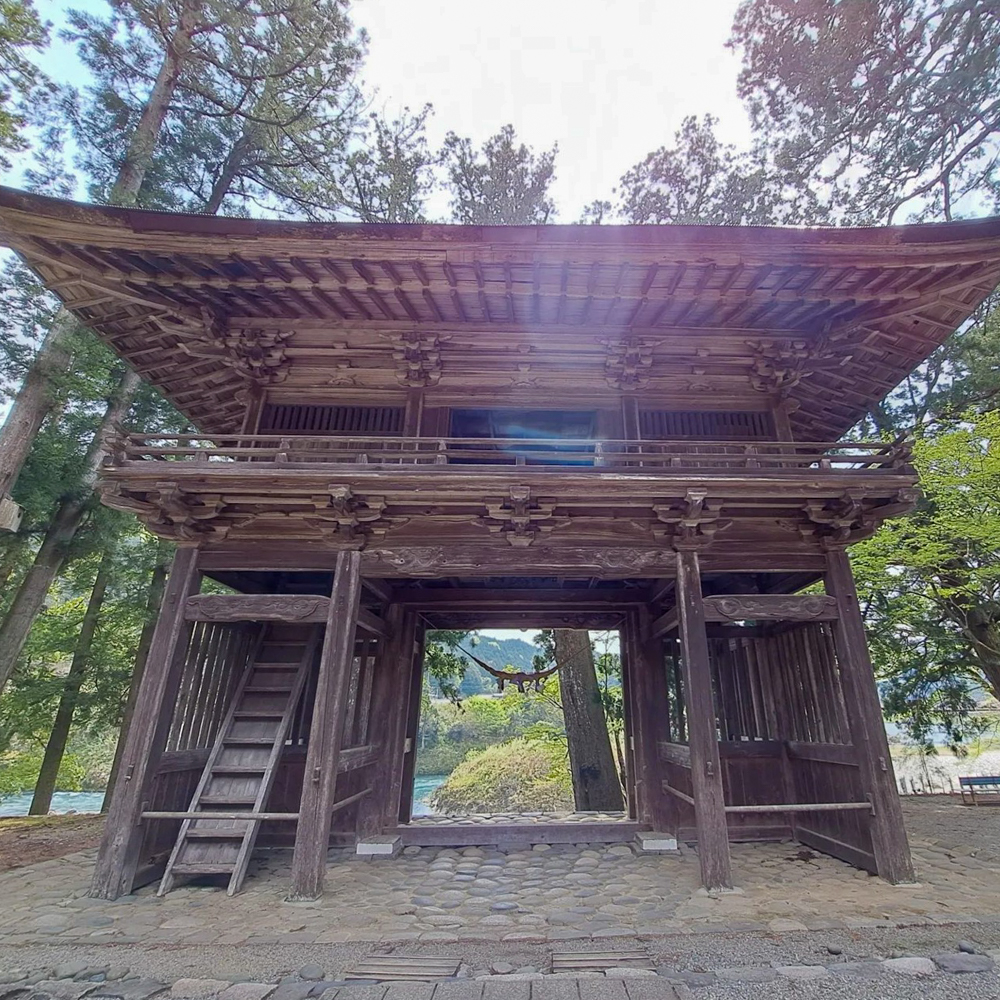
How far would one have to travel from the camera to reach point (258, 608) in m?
5.47

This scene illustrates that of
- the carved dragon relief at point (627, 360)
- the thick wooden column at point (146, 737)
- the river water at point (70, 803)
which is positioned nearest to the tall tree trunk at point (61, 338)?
the thick wooden column at point (146, 737)

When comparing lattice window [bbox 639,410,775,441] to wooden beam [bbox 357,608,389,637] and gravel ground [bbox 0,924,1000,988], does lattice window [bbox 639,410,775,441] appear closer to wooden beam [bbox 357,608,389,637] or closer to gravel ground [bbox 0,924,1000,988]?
wooden beam [bbox 357,608,389,637]

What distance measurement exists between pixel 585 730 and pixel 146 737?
7996 mm

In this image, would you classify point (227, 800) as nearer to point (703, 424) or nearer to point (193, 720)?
point (193, 720)

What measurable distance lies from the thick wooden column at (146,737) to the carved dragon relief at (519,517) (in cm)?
313

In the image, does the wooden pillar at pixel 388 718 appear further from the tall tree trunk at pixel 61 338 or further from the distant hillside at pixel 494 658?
the distant hillside at pixel 494 658

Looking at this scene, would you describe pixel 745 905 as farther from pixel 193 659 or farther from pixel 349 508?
pixel 193 659

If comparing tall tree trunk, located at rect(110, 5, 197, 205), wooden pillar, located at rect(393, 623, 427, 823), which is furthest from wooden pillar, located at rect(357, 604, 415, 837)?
tall tree trunk, located at rect(110, 5, 197, 205)

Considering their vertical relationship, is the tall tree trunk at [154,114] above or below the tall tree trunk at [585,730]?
above

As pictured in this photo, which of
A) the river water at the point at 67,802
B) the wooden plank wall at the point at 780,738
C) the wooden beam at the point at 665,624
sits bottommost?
the river water at the point at 67,802

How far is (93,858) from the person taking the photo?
6172 mm

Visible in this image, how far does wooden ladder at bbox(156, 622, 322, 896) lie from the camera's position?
510 cm

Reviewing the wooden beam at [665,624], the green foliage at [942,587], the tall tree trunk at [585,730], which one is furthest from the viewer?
the tall tree trunk at [585,730]

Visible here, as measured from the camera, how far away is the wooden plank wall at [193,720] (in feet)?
17.6
